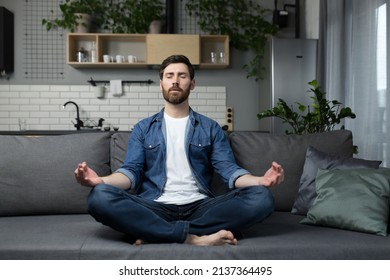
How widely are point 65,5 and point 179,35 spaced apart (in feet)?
4.57

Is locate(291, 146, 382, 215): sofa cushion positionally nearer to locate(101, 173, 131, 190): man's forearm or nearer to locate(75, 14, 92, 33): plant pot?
locate(101, 173, 131, 190): man's forearm

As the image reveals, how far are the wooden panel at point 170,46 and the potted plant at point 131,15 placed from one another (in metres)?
0.27

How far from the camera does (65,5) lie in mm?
5328

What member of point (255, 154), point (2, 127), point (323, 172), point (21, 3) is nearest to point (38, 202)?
point (255, 154)

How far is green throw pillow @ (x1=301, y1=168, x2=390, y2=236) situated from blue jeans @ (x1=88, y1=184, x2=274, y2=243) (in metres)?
0.33

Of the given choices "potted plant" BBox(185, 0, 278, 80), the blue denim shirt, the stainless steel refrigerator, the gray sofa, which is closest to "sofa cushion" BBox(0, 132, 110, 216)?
the gray sofa

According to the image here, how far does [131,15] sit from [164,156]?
369 cm

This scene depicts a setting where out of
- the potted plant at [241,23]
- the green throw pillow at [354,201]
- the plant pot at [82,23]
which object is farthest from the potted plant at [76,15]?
the green throw pillow at [354,201]

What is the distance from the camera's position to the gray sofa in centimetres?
169

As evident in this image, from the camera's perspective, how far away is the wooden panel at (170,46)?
5.27m

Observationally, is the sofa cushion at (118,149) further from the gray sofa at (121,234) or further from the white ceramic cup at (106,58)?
the white ceramic cup at (106,58)

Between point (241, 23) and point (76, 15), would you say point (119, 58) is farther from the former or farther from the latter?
point (241, 23)

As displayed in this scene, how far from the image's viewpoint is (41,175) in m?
2.30
